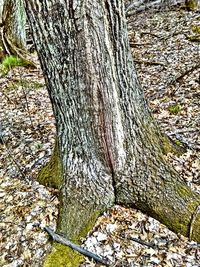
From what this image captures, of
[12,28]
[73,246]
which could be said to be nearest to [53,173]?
[73,246]

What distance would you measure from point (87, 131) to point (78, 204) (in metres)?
0.82

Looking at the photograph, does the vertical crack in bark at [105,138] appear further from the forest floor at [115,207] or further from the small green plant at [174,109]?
the small green plant at [174,109]

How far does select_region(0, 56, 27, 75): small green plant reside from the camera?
27.2ft

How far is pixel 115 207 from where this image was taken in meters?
3.50

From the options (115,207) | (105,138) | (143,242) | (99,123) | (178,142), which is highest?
(99,123)

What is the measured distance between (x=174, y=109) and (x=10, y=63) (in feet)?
15.8

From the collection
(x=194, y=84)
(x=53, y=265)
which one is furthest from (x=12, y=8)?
(x=53, y=265)

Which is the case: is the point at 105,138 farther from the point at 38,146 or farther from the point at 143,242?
the point at 38,146

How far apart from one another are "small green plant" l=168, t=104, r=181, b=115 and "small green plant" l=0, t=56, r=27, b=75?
458 centimetres

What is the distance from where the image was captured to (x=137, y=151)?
10.7ft

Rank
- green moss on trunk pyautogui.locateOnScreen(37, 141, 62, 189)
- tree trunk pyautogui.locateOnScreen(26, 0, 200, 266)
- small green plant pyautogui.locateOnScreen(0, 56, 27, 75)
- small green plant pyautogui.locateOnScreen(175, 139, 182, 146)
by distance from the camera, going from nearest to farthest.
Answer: tree trunk pyautogui.locateOnScreen(26, 0, 200, 266) → green moss on trunk pyautogui.locateOnScreen(37, 141, 62, 189) → small green plant pyautogui.locateOnScreen(175, 139, 182, 146) → small green plant pyautogui.locateOnScreen(0, 56, 27, 75)

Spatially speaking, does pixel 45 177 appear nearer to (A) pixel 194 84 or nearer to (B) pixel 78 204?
(B) pixel 78 204

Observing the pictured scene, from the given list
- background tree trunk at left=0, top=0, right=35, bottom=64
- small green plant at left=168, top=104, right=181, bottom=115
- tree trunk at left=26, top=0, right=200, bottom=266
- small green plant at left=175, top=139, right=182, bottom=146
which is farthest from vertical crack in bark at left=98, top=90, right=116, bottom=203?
background tree trunk at left=0, top=0, right=35, bottom=64

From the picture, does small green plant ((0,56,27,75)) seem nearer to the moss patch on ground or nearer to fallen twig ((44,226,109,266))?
fallen twig ((44,226,109,266))
